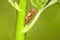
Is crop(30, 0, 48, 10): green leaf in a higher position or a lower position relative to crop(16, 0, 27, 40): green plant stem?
higher

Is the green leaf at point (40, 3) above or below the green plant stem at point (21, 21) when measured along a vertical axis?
above

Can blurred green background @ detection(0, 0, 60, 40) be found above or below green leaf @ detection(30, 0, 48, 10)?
below

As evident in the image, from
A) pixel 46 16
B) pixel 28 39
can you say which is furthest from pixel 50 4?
pixel 28 39

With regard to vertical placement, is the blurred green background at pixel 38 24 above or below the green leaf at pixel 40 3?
below

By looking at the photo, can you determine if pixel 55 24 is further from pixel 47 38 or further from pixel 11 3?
pixel 11 3

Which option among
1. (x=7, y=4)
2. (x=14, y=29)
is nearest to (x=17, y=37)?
(x=14, y=29)

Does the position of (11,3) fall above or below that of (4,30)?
above
